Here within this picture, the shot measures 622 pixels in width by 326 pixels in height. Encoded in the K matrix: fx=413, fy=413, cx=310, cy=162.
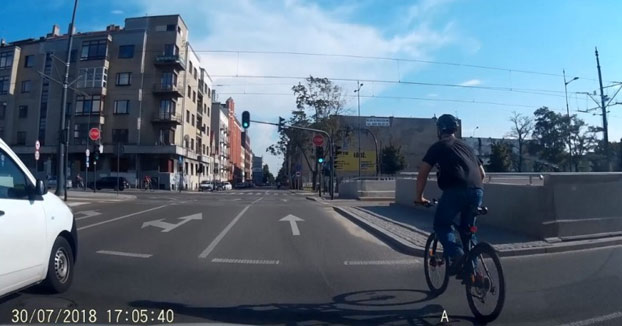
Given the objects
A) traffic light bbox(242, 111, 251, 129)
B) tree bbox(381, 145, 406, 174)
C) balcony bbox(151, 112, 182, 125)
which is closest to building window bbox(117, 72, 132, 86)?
balcony bbox(151, 112, 182, 125)

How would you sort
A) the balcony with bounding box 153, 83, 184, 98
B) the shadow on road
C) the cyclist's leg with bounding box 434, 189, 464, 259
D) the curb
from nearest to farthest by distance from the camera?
the shadow on road < the cyclist's leg with bounding box 434, 189, 464, 259 < the curb < the balcony with bounding box 153, 83, 184, 98

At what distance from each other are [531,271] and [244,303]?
4382mm

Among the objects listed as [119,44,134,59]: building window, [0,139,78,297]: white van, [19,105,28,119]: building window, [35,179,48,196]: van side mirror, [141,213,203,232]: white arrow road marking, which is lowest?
[141,213,203,232]: white arrow road marking

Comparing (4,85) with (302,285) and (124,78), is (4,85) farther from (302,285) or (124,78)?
(302,285)

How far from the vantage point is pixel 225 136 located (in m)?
96.4

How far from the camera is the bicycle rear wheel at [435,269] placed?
202 inches

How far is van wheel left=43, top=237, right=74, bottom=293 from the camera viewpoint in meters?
4.62

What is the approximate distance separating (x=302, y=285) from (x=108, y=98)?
53963 mm

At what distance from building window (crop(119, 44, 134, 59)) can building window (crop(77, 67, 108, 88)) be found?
282 cm

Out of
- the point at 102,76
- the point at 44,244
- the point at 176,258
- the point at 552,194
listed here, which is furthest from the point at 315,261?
the point at 102,76

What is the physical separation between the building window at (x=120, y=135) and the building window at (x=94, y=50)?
30.8ft

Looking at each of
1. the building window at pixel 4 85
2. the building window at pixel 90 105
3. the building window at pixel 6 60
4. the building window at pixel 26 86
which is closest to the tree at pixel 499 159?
the building window at pixel 90 105

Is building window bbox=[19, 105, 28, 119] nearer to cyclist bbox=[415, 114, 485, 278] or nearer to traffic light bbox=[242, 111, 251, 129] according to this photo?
traffic light bbox=[242, 111, 251, 129]

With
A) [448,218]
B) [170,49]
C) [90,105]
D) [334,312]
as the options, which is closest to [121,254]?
[334,312]
